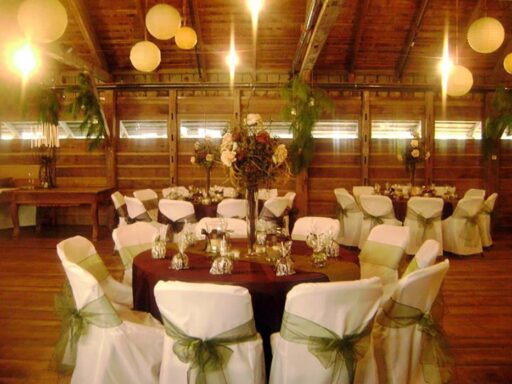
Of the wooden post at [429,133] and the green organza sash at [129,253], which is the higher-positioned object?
the wooden post at [429,133]

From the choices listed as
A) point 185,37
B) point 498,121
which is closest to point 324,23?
point 185,37

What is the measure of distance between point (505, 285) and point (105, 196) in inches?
252

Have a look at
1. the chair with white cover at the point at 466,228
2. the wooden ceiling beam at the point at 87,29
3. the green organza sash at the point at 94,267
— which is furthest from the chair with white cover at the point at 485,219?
the wooden ceiling beam at the point at 87,29

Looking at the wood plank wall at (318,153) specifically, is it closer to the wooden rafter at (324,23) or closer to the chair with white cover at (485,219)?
the chair with white cover at (485,219)

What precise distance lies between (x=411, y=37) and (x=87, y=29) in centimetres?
582

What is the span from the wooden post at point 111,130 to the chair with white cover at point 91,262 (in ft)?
19.6

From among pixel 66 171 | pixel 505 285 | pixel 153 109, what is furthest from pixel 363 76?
pixel 66 171

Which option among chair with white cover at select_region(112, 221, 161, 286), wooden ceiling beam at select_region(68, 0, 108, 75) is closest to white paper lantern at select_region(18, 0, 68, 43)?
chair with white cover at select_region(112, 221, 161, 286)

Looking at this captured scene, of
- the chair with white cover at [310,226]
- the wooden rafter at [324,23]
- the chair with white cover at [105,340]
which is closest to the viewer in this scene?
the chair with white cover at [105,340]

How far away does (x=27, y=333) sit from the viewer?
10.9 feet

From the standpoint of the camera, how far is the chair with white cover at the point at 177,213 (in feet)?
17.0

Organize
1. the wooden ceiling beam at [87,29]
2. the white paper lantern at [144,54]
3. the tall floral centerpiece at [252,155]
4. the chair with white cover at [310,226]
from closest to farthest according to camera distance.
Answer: the tall floral centerpiece at [252,155], the chair with white cover at [310,226], the white paper lantern at [144,54], the wooden ceiling beam at [87,29]

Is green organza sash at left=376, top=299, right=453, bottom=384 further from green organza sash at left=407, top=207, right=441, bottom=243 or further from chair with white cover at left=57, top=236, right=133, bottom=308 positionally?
green organza sash at left=407, top=207, right=441, bottom=243

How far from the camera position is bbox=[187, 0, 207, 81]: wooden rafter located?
721cm
